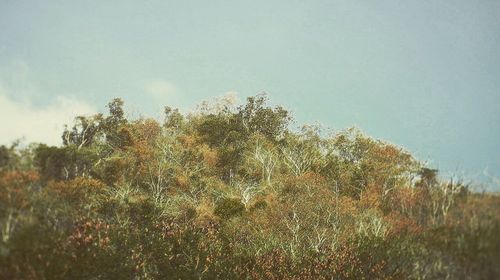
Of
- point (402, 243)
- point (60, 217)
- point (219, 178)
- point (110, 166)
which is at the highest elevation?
point (219, 178)

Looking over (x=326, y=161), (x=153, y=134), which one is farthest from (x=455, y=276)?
(x=153, y=134)

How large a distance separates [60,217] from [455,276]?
9972 millimetres

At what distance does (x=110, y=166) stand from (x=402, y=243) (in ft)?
79.3

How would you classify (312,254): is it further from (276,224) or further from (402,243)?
(402,243)

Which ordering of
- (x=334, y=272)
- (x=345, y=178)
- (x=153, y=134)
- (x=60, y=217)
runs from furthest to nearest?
(x=153, y=134) < (x=345, y=178) < (x=334, y=272) < (x=60, y=217)

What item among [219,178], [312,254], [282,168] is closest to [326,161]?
[282,168]

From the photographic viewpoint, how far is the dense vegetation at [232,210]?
9.38 meters

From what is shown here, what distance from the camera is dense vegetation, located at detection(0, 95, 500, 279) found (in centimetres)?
938

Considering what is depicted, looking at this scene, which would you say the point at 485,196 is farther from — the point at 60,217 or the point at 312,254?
the point at 312,254

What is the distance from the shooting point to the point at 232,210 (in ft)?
104

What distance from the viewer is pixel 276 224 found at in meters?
30.0

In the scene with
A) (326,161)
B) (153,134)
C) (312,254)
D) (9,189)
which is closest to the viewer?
(9,189)

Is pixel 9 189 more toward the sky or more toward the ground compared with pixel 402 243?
more toward the ground

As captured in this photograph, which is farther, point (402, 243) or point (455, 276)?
point (402, 243)
